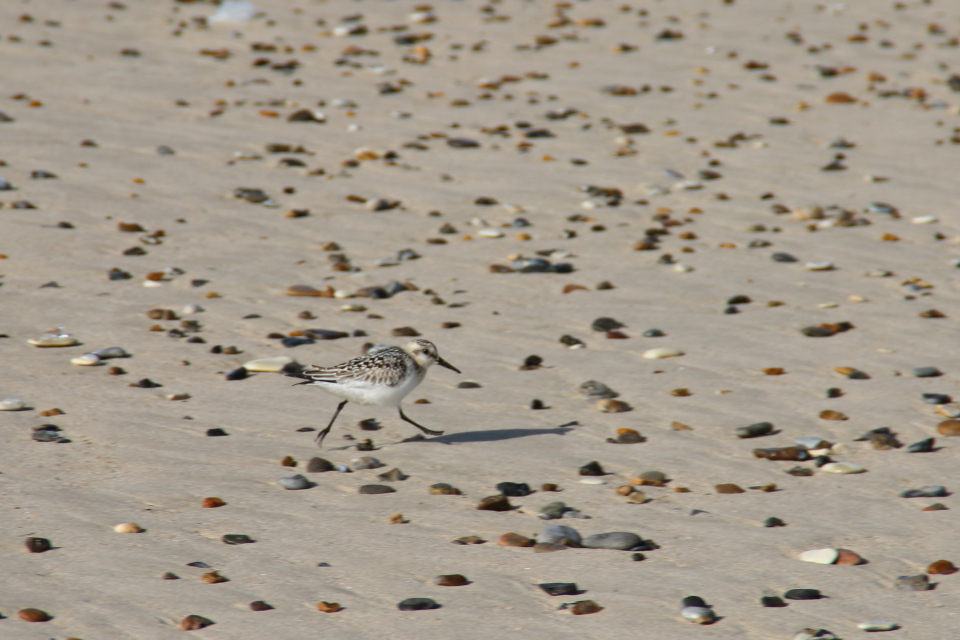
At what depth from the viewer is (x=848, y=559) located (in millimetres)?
4418

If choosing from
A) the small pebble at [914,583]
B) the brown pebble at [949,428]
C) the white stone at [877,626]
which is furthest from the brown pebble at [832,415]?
the white stone at [877,626]

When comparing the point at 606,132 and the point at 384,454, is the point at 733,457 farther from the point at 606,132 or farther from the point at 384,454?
the point at 606,132

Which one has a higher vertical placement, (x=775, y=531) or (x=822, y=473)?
(x=822, y=473)

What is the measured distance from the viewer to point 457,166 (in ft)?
34.1

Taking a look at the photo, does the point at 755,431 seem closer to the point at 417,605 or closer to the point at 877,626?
the point at 877,626

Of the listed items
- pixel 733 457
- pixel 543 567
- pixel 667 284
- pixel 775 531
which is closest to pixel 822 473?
pixel 733 457

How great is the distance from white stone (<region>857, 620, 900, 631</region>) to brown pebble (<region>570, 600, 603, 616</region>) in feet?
3.07

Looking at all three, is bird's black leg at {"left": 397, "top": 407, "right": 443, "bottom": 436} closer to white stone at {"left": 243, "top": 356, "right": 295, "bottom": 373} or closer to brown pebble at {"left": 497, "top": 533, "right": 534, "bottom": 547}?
white stone at {"left": 243, "top": 356, "right": 295, "bottom": 373}

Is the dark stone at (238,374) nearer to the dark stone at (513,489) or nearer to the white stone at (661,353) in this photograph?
the dark stone at (513,489)

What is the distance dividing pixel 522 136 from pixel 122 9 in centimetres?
672

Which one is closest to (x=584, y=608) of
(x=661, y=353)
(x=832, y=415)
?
(x=832, y=415)

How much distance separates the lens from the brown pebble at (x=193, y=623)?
376 cm

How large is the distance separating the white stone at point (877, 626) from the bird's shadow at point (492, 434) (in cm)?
219

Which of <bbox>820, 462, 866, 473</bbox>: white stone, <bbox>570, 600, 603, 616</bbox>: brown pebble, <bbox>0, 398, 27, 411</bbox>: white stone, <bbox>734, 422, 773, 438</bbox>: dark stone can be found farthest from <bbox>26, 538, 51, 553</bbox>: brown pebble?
<bbox>820, 462, 866, 473</bbox>: white stone
